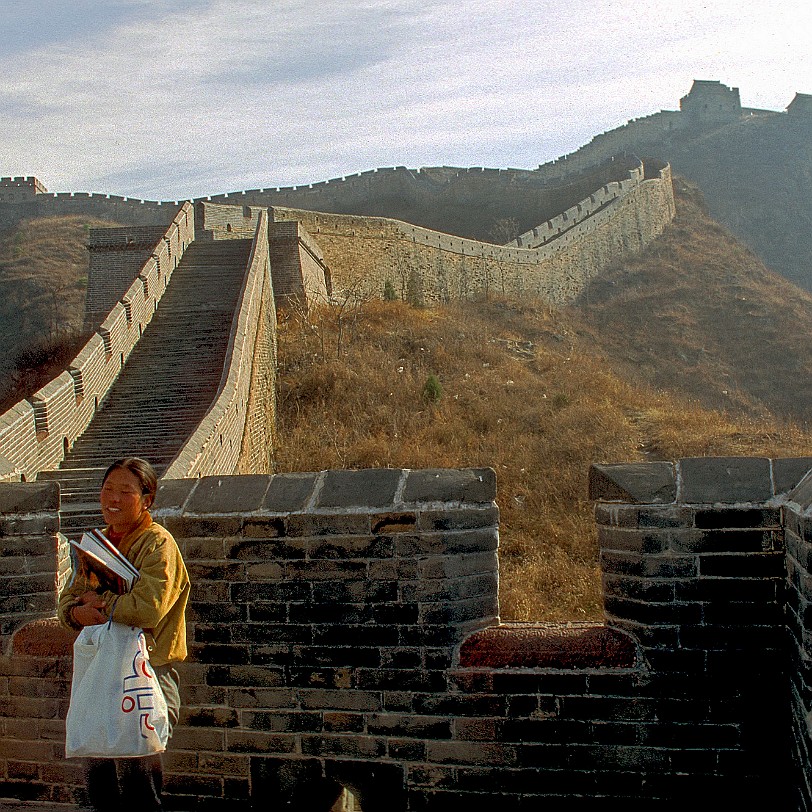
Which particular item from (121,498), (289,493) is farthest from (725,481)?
(121,498)

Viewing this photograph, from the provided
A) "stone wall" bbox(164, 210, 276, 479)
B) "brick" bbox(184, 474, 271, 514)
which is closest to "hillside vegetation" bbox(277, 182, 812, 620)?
"stone wall" bbox(164, 210, 276, 479)

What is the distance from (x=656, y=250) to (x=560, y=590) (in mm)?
27697

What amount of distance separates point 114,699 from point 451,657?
119cm

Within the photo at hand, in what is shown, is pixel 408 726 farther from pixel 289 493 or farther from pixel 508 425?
pixel 508 425

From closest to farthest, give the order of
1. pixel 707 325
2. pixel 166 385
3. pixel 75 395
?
pixel 75 395 < pixel 166 385 < pixel 707 325

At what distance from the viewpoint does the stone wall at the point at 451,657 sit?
288cm

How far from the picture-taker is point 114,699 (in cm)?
258

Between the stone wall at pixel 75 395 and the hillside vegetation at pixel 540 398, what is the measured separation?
2.75 meters

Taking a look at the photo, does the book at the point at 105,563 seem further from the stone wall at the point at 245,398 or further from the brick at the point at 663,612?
the stone wall at the point at 245,398

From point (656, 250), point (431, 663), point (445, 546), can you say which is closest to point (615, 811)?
point (431, 663)

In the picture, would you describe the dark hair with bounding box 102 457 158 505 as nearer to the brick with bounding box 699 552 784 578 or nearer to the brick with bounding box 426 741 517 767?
the brick with bounding box 426 741 517 767

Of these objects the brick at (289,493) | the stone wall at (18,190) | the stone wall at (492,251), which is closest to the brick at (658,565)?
the brick at (289,493)

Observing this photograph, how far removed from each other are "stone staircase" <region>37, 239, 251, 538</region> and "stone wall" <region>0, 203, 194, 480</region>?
0.56ft

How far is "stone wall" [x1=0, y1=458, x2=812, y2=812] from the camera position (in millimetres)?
2885
